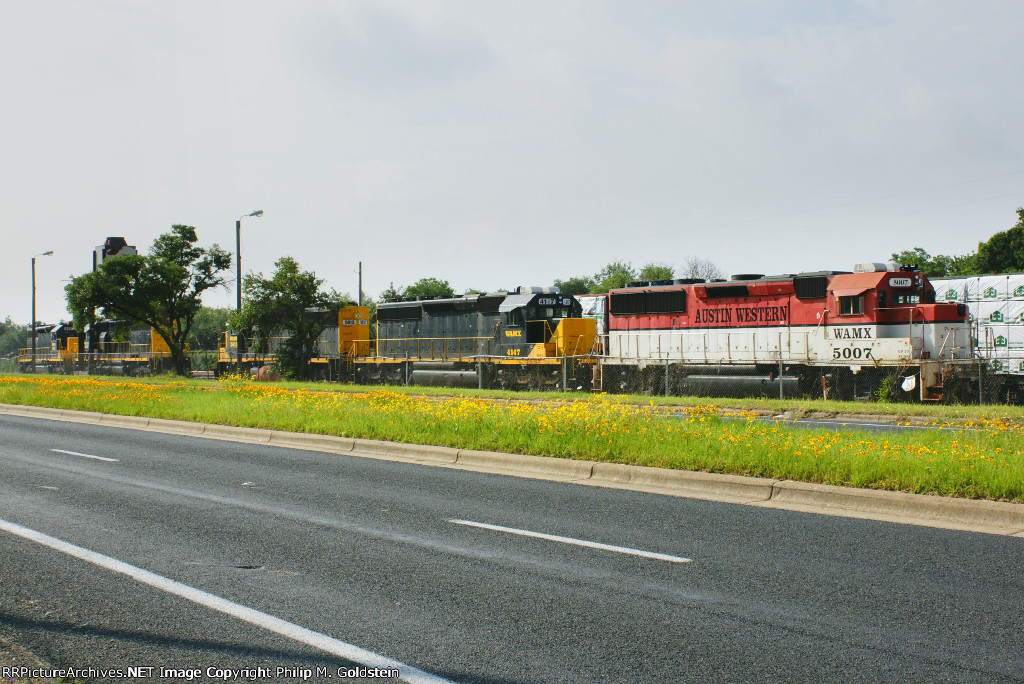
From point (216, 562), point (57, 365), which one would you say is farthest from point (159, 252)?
point (216, 562)

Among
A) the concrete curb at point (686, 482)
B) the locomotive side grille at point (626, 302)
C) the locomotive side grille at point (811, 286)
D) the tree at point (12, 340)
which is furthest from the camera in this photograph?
the tree at point (12, 340)

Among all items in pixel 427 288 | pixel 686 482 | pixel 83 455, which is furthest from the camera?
pixel 427 288

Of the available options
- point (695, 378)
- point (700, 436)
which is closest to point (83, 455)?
point (700, 436)

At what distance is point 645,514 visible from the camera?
8.44m

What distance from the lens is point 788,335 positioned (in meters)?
26.1

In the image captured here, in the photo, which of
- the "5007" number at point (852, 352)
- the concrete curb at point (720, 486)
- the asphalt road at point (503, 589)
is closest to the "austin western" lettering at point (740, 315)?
the "5007" number at point (852, 352)

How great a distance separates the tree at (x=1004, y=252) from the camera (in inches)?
2489

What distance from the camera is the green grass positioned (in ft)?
29.5

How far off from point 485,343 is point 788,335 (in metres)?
12.5

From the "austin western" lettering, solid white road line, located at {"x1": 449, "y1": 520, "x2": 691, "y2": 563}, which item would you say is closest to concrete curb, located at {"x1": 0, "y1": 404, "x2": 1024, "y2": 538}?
solid white road line, located at {"x1": 449, "y1": 520, "x2": 691, "y2": 563}

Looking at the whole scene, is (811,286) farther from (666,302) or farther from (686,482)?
(686,482)

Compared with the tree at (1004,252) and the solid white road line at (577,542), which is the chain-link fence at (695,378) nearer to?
the solid white road line at (577,542)

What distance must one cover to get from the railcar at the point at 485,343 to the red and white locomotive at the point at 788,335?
158cm

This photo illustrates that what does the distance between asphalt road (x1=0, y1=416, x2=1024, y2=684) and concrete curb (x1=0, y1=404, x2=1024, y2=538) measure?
18.1 inches
